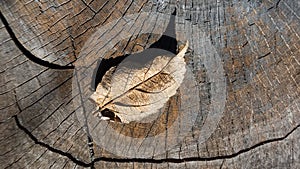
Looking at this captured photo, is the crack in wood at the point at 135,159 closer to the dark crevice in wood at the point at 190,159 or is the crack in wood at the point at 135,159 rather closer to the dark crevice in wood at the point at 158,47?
the dark crevice in wood at the point at 190,159

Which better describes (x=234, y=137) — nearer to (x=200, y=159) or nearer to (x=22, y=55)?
(x=200, y=159)

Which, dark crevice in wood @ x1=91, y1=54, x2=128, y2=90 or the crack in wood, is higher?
dark crevice in wood @ x1=91, y1=54, x2=128, y2=90

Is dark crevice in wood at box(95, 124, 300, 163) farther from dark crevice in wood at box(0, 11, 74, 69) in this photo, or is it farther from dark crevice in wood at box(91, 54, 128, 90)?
dark crevice in wood at box(0, 11, 74, 69)

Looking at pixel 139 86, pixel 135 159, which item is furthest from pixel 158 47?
pixel 135 159

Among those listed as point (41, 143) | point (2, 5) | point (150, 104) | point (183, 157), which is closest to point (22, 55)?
point (2, 5)

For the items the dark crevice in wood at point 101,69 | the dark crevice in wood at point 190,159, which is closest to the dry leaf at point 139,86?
the dark crevice in wood at point 101,69

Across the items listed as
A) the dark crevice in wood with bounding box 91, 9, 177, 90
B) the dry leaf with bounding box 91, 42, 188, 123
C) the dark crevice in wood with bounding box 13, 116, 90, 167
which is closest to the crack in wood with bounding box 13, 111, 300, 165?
the dark crevice in wood with bounding box 13, 116, 90, 167
